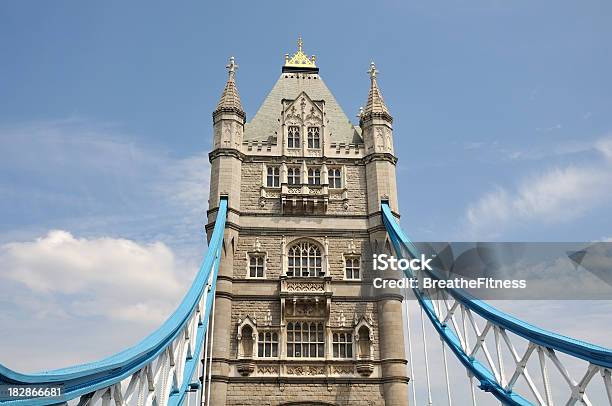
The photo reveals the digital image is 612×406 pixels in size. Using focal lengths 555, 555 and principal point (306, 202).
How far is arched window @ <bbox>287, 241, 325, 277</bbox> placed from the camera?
24.5 metres

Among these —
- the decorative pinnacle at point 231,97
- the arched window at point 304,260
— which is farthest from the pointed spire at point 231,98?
A: the arched window at point 304,260

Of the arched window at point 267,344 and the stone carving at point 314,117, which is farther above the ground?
the stone carving at point 314,117

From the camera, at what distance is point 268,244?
24828 mm

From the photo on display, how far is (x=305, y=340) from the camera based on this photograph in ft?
75.8

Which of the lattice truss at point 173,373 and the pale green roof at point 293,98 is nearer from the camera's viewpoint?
the lattice truss at point 173,373

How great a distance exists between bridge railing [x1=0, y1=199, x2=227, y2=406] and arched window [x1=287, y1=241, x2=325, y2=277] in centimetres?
337

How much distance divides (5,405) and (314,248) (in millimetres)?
18104

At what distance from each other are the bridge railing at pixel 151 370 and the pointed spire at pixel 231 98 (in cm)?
685

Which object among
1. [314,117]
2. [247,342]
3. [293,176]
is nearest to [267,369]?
[247,342]

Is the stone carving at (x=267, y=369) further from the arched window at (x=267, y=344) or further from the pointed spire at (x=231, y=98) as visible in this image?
the pointed spire at (x=231, y=98)

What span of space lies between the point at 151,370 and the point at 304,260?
12.4 meters

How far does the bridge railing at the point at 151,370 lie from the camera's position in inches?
328

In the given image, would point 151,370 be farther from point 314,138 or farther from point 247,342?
point 314,138

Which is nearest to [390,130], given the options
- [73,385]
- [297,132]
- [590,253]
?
[297,132]
